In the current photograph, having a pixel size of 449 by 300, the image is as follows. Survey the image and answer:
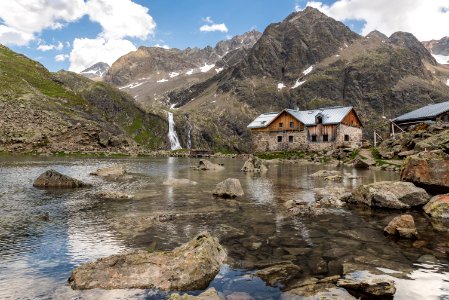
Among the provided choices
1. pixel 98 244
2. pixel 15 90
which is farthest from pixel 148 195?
pixel 15 90

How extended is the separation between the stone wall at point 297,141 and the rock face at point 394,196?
183 ft

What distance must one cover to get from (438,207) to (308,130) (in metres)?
68.2

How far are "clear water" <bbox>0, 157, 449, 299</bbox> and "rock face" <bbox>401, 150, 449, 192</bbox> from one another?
4.12 meters

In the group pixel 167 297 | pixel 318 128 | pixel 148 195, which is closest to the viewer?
pixel 167 297

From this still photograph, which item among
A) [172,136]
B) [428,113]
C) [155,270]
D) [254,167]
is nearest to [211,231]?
[155,270]

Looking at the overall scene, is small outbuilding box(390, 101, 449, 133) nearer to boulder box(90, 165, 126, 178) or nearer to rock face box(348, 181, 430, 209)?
rock face box(348, 181, 430, 209)

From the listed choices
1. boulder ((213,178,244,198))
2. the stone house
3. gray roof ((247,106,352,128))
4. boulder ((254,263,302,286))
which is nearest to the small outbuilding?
the stone house

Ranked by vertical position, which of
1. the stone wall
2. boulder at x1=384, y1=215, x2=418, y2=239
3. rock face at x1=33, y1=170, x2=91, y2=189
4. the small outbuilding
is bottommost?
boulder at x1=384, y1=215, x2=418, y2=239

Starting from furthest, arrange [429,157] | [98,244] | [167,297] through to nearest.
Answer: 1. [429,157]
2. [98,244]
3. [167,297]

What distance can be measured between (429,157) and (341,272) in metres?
15.5

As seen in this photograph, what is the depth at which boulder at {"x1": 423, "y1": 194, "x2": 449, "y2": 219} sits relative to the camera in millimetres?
18312

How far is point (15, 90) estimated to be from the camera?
107m

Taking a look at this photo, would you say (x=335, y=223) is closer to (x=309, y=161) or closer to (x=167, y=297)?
(x=167, y=297)

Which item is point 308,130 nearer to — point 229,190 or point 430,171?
point 229,190
